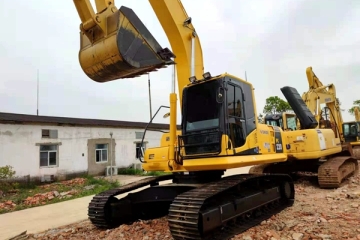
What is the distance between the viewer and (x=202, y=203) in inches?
165

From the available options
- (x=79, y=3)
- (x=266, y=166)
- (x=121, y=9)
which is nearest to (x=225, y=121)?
(x=121, y=9)

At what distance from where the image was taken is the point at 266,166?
9.98 meters

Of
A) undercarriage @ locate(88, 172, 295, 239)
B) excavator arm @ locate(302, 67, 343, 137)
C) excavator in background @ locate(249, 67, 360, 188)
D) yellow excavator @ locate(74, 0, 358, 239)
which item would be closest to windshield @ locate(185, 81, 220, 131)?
yellow excavator @ locate(74, 0, 358, 239)

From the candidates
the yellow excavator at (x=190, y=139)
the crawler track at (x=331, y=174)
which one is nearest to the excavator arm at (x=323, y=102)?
the crawler track at (x=331, y=174)

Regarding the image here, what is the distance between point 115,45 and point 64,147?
1243 cm

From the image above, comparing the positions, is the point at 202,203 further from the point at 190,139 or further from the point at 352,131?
the point at 352,131

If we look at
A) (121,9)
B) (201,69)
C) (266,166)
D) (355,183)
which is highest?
(121,9)

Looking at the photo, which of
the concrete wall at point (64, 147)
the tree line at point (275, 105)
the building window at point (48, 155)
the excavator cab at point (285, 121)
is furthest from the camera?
the tree line at point (275, 105)

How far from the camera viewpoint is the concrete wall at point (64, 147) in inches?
553

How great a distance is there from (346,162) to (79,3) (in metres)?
9.43

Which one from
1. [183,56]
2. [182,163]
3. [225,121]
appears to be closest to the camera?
[225,121]

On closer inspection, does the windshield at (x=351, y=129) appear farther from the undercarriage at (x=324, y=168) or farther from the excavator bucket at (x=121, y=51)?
the excavator bucket at (x=121, y=51)

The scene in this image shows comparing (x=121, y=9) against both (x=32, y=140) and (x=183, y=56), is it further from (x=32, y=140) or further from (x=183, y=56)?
(x=32, y=140)


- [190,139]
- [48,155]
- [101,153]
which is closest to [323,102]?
[190,139]
